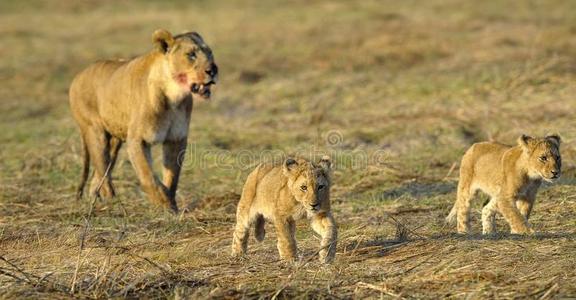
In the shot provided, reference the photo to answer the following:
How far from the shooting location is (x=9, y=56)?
24672 mm

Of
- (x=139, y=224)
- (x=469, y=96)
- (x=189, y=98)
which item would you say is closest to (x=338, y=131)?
(x=469, y=96)

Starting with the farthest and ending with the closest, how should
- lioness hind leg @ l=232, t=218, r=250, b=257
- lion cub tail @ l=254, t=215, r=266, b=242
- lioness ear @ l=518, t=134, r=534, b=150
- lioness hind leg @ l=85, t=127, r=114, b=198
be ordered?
lioness hind leg @ l=85, t=127, r=114, b=198, lioness ear @ l=518, t=134, r=534, b=150, lion cub tail @ l=254, t=215, r=266, b=242, lioness hind leg @ l=232, t=218, r=250, b=257

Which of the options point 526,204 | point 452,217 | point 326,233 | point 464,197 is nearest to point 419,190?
point 452,217

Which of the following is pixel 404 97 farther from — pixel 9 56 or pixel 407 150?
pixel 9 56

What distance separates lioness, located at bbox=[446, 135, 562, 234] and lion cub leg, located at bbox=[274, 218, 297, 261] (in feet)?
6.58

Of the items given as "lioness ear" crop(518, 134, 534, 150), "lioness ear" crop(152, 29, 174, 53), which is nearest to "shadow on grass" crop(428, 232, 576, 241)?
"lioness ear" crop(518, 134, 534, 150)

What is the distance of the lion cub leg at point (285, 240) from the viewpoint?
25.0 ft

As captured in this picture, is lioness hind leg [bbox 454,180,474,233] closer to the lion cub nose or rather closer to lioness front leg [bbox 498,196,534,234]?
lioness front leg [bbox 498,196,534,234]

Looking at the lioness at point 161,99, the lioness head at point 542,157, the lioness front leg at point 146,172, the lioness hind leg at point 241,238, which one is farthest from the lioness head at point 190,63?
the lioness head at point 542,157

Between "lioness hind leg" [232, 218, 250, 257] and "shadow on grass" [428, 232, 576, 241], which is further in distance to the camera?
"lioness hind leg" [232, 218, 250, 257]

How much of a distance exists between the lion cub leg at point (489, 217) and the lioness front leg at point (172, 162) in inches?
128

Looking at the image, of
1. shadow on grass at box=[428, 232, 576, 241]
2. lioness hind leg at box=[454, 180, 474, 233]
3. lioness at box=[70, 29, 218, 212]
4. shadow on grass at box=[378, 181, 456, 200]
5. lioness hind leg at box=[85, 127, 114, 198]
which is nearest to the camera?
shadow on grass at box=[428, 232, 576, 241]

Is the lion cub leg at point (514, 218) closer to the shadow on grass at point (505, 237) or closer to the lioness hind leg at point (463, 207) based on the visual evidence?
the shadow on grass at point (505, 237)

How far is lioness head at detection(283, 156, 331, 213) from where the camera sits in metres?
7.46
